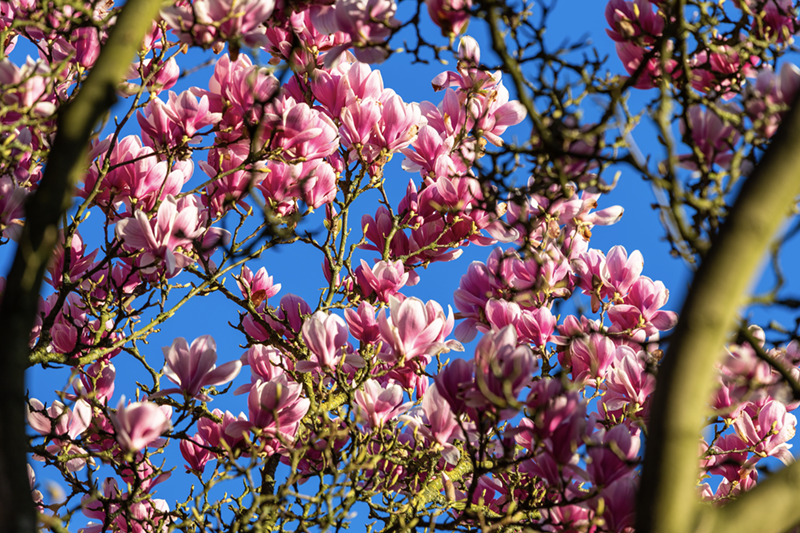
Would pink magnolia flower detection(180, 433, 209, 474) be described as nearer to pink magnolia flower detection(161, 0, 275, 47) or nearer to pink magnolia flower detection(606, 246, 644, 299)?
pink magnolia flower detection(161, 0, 275, 47)

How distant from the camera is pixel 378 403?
9.27ft

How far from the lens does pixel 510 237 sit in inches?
144

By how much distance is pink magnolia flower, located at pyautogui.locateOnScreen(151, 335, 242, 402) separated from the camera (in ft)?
8.43

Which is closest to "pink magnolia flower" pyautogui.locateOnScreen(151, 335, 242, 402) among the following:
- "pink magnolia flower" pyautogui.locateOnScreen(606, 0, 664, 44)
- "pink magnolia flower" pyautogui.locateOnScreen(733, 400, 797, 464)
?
"pink magnolia flower" pyautogui.locateOnScreen(606, 0, 664, 44)

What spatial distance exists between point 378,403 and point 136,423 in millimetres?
1063

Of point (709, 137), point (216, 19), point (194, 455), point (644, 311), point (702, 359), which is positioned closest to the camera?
point (702, 359)

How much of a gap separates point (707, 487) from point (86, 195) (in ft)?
13.7

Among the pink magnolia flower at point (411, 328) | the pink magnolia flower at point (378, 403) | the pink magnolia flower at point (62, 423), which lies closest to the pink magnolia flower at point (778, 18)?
the pink magnolia flower at point (411, 328)

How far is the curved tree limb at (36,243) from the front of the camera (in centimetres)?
170

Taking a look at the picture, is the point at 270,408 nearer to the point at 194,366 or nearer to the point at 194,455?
the point at 194,366

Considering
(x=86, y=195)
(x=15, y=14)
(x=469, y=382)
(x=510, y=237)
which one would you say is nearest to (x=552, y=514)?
(x=469, y=382)

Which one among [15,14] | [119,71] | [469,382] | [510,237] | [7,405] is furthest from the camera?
[15,14]

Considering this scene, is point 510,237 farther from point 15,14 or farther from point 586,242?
point 15,14

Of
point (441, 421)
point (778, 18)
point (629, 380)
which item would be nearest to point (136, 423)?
point (441, 421)
